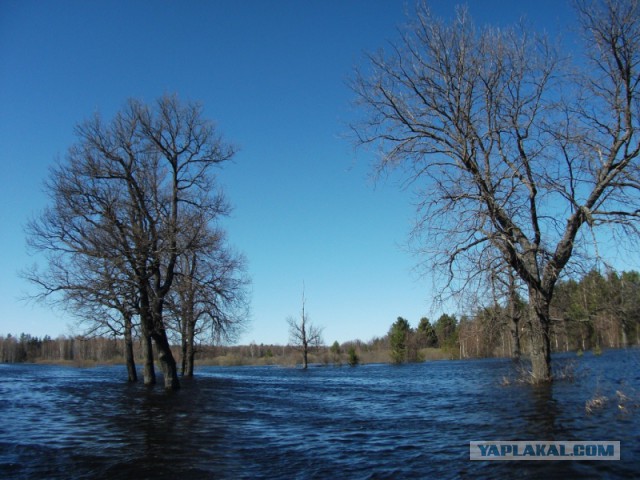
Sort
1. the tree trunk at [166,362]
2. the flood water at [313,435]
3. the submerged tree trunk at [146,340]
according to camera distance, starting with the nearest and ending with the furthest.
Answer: the flood water at [313,435] < the submerged tree trunk at [146,340] < the tree trunk at [166,362]

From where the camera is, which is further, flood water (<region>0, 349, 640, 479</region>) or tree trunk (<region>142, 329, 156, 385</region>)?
tree trunk (<region>142, 329, 156, 385</region>)

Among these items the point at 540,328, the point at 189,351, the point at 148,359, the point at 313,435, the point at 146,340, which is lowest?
the point at 313,435

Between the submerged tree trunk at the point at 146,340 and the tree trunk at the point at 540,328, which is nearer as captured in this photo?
the tree trunk at the point at 540,328

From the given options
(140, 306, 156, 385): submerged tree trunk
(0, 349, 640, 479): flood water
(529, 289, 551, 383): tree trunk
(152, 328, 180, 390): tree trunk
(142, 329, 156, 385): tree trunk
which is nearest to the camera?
(0, 349, 640, 479): flood water

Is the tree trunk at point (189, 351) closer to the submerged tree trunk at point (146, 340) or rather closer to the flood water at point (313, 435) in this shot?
the submerged tree trunk at point (146, 340)

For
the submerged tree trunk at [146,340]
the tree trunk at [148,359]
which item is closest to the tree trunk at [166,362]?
the submerged tree trunk at [146,340]

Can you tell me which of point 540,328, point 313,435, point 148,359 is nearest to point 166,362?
point 148,359

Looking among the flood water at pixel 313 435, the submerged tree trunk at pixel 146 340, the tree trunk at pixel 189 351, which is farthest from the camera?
the tree trunk at pixel 189 351

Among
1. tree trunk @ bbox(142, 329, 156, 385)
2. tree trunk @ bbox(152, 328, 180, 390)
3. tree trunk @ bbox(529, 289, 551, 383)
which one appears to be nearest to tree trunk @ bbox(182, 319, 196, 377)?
tree trunk @ bbox(142, 329, 156, 385)

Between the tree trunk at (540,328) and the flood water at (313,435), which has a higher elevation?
the tree trunk at (540,328)

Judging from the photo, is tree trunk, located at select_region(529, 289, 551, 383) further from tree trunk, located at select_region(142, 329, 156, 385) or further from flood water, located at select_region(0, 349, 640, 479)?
tree trunk, located at select_region(142, 329, 156, 385)

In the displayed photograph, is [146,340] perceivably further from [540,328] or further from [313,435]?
[540,328]

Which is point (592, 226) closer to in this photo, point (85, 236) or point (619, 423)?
point (619, 423)

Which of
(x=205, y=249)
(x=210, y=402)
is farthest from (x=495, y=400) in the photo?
(x=205, y=249)
